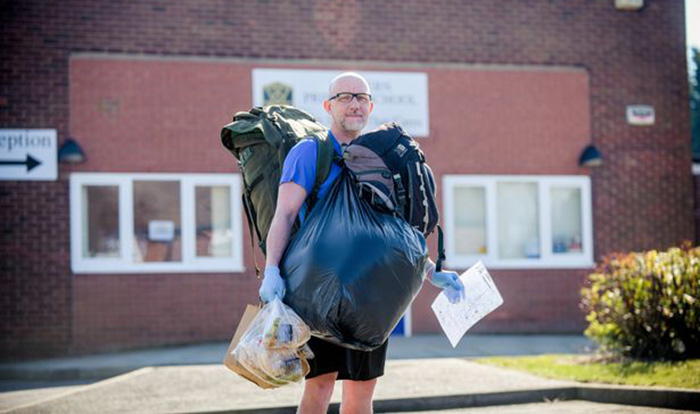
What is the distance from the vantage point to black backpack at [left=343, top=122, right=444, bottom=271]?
3541mm

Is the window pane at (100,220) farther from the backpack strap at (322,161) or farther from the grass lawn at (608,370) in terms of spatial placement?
the backpack strap at (322,161)

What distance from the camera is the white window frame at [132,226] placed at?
35.8 ft

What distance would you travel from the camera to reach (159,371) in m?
8.34

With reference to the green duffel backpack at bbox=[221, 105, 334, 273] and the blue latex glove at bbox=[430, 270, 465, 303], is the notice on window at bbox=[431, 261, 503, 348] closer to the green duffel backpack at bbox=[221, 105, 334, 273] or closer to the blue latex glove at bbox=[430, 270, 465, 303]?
the blue latex glove at bbox=[430, 270, 465, 303]

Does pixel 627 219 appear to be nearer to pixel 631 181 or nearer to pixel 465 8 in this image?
pixel 631 181

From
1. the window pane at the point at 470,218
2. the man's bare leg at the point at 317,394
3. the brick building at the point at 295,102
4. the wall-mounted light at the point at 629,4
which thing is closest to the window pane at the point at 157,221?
the brick building at the point at 295,102

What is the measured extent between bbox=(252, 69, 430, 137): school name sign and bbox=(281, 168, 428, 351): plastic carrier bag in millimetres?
8144

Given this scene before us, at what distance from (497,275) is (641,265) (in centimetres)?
402

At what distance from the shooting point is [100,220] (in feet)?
36.6

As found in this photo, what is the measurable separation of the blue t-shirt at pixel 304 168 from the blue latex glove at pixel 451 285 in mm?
769

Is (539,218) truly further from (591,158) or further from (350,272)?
(350,272)

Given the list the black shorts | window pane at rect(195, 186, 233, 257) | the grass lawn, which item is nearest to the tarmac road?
the grass lawn

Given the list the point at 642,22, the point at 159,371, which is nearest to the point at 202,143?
the point at 159,371

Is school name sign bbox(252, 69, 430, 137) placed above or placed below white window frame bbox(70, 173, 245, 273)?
above
